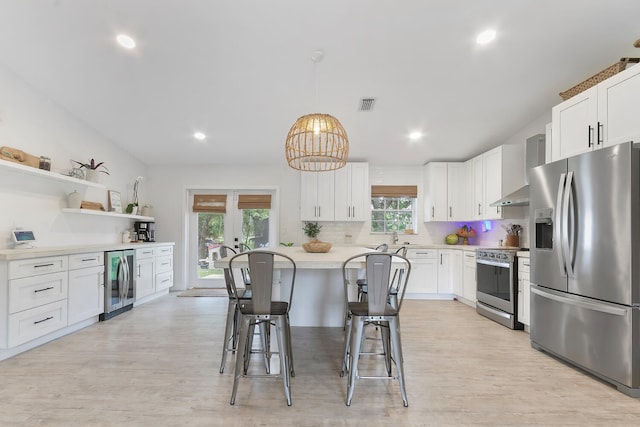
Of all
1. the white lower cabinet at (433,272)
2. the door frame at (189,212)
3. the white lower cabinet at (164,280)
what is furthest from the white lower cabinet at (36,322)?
the white lower cabinet at (433,272)

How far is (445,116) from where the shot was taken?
14.7 feet

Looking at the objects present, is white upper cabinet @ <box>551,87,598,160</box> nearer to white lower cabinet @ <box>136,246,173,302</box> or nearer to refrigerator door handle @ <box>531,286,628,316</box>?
refrigerator door handle @ <box>531,286,628,316</box>

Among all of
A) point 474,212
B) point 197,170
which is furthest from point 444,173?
point 197,170

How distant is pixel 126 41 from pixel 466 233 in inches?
217

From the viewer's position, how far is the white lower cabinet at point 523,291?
12.1ft

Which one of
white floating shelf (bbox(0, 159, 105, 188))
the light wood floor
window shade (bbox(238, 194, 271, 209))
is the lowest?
the light wood floor

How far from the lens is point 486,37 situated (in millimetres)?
3127

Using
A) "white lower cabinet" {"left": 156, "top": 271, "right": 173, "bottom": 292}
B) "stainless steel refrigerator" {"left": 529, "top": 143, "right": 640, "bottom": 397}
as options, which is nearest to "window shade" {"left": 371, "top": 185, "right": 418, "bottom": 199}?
"stainless steel refrigerator" {"left": 529, "top": 143, "right": 640, "bottom": 397}

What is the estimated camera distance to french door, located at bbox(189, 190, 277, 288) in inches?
244

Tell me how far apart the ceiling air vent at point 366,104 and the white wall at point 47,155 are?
12.3ft

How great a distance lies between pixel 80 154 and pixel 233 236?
2.65 meters

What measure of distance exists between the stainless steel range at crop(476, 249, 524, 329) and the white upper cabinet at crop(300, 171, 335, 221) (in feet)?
8.07

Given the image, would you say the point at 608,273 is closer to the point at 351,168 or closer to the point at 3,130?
the point at 351,168

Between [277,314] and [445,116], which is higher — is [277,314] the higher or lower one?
the lower one
